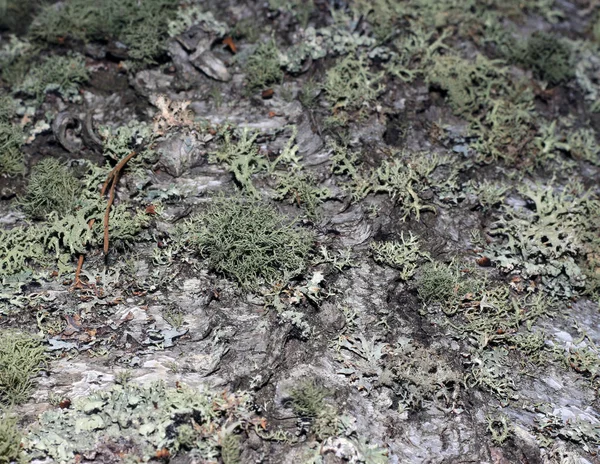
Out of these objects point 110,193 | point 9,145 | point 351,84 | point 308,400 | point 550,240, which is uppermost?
point 351,84

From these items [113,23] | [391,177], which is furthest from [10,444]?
[113,23]

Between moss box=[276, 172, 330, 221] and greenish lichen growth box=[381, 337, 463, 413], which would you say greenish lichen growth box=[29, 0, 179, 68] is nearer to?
moss box=[276, 172, 330, 221]

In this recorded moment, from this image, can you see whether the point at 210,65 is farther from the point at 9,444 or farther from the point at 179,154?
the point at 9,444

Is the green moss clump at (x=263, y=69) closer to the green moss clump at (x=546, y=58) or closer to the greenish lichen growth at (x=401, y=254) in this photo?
the greenish lichen growth at (x=401, y=254)

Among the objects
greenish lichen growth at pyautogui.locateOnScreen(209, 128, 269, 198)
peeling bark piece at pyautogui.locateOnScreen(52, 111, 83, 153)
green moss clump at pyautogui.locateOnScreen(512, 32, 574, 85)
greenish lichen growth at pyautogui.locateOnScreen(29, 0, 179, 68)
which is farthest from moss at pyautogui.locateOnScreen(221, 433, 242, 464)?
green moss clump at pyautogui.locateOnScreen(512, 32, 574, 85)

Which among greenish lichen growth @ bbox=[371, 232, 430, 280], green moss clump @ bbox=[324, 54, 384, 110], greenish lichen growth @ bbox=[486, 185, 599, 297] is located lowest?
greenish lichen growth @ bbox=[371, 232, 430, 280]
